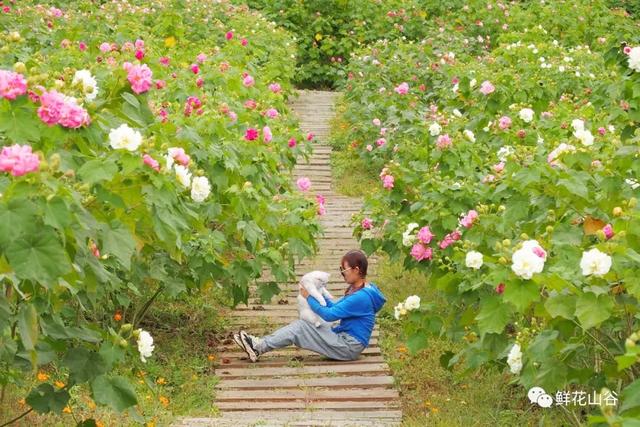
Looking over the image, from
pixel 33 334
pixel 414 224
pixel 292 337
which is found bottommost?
pixel 292 337

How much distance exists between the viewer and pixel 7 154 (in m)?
2.98

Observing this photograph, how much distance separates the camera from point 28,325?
3.52 meters

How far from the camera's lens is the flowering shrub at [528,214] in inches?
143

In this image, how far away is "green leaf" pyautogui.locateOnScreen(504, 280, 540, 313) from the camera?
142 inches

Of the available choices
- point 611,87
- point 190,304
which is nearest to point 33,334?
point 611,87

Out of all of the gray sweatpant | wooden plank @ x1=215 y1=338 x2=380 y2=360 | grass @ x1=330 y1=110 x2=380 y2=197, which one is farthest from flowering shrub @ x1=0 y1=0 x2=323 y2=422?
→ grass @ x1=330 y1=110 x2=380 y2=197

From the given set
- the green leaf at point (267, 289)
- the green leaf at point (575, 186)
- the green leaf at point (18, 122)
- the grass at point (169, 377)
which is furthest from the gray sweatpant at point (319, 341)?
the green leaf at point (18, 122)

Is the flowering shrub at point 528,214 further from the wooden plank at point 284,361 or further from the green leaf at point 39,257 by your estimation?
the green leaf at point 39,257

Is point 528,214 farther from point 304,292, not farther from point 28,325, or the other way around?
point 28,325

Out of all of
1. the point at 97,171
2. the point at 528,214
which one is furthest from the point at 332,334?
the point at 97,171

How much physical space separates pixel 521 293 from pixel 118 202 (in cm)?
126

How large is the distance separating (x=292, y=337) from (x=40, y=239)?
12.7 ft

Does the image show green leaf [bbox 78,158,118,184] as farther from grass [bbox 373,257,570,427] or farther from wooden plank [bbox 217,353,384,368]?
wooden plank [bbox 217,353,384,368]

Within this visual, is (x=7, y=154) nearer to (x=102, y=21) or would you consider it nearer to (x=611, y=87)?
(x=611, y=87)
